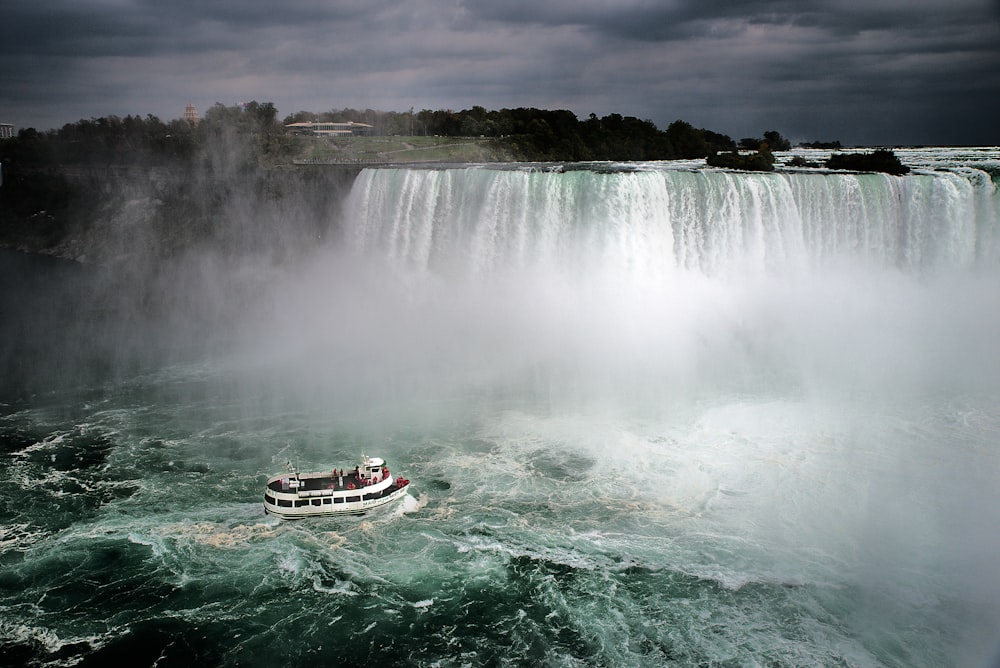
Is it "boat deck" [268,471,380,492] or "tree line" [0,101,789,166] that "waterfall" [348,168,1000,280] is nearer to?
"boat deck" [268,471,380,492]

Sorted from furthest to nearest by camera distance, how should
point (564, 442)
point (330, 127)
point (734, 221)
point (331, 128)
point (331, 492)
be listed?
point (330, 127) → point (331, 128) → point (734, 221) → point (564, 442) → point (331, 492)

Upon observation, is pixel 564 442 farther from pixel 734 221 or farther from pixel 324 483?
pixel 734 221

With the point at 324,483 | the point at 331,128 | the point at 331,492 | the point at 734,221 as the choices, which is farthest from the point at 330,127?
the point at 331,492

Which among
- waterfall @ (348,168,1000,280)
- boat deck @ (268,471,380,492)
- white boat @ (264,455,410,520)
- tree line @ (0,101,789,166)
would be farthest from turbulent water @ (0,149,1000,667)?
tree line @ (0,101,789,166)

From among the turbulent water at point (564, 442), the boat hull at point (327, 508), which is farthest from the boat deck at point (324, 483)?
the turbulent water at point (564, 442)

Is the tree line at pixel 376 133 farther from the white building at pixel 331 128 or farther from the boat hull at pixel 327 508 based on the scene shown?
the boat hull at pixel 327 508

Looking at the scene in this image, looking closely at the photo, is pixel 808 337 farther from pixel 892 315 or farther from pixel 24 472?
pixel 24 472
